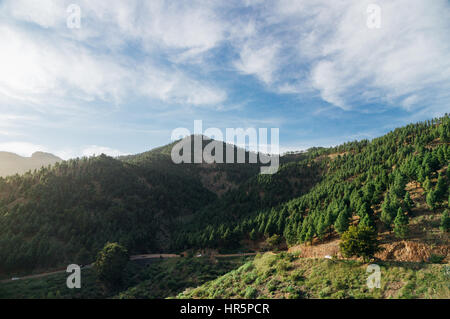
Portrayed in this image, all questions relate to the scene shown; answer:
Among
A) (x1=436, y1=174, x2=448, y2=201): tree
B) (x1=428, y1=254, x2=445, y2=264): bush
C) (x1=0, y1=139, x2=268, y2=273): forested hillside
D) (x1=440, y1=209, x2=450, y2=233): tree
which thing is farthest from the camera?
(x1=0, y1=139, x2=268, y2=273): forested hillside

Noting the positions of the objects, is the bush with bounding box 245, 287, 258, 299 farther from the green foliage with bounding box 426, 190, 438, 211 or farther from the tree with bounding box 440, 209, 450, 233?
the green foliage with bounding box 426, 190, 438, 211

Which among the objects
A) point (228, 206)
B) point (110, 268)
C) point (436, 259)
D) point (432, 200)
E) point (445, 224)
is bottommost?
point (110, 268)

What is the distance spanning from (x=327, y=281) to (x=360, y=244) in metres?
7.15

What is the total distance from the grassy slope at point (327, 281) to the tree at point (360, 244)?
144 cm

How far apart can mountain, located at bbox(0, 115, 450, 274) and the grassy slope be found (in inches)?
247

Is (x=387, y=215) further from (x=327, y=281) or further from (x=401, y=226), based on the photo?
(x=327, y=281)

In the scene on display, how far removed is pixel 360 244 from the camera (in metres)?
29.5

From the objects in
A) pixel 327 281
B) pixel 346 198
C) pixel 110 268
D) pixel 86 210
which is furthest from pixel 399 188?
pixel 86 210

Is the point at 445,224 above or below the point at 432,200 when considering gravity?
below

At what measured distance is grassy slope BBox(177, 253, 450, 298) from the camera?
23.1 meters

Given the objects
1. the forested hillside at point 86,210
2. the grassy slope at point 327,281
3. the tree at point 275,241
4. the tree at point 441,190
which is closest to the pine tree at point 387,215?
the tree at point 441,190

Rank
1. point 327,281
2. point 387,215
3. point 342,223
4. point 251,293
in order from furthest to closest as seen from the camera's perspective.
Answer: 1. point 342,223
2. point 387,215
3. point 251,293
4. point 327,281

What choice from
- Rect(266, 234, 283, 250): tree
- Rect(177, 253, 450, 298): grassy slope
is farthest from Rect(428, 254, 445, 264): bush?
Rect(266, 234, 283, 250): tree
